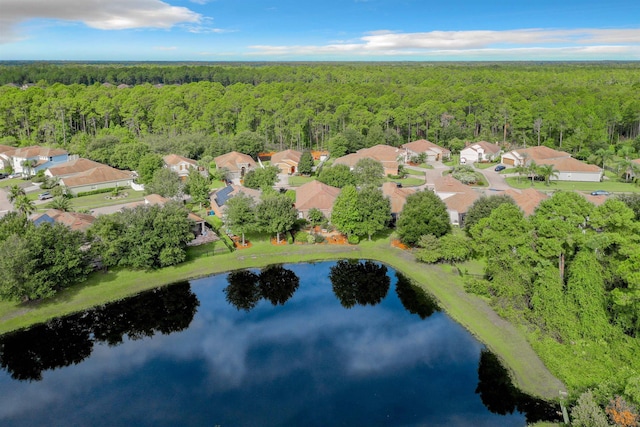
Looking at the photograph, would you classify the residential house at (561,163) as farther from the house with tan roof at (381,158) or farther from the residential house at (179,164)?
the residential house at (179,164)

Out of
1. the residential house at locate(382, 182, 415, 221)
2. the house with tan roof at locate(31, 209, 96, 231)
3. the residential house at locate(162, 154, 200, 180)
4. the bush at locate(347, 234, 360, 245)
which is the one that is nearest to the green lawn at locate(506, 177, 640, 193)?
the residential house at locate(382, 182, 415, 221)

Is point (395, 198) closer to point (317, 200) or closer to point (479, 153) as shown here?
point (317, 200)

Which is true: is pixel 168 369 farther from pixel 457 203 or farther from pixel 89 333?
pixel 457 203

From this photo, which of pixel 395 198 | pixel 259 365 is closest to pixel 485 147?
pixel 395 198

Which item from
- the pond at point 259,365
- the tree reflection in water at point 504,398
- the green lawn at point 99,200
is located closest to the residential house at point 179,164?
the green lawn at point 99,200

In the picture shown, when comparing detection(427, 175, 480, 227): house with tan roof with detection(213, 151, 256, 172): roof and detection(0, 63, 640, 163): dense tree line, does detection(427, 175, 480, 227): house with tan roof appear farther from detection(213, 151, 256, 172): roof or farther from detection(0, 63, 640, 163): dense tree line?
detection(213, 151, 256, 172): roof
